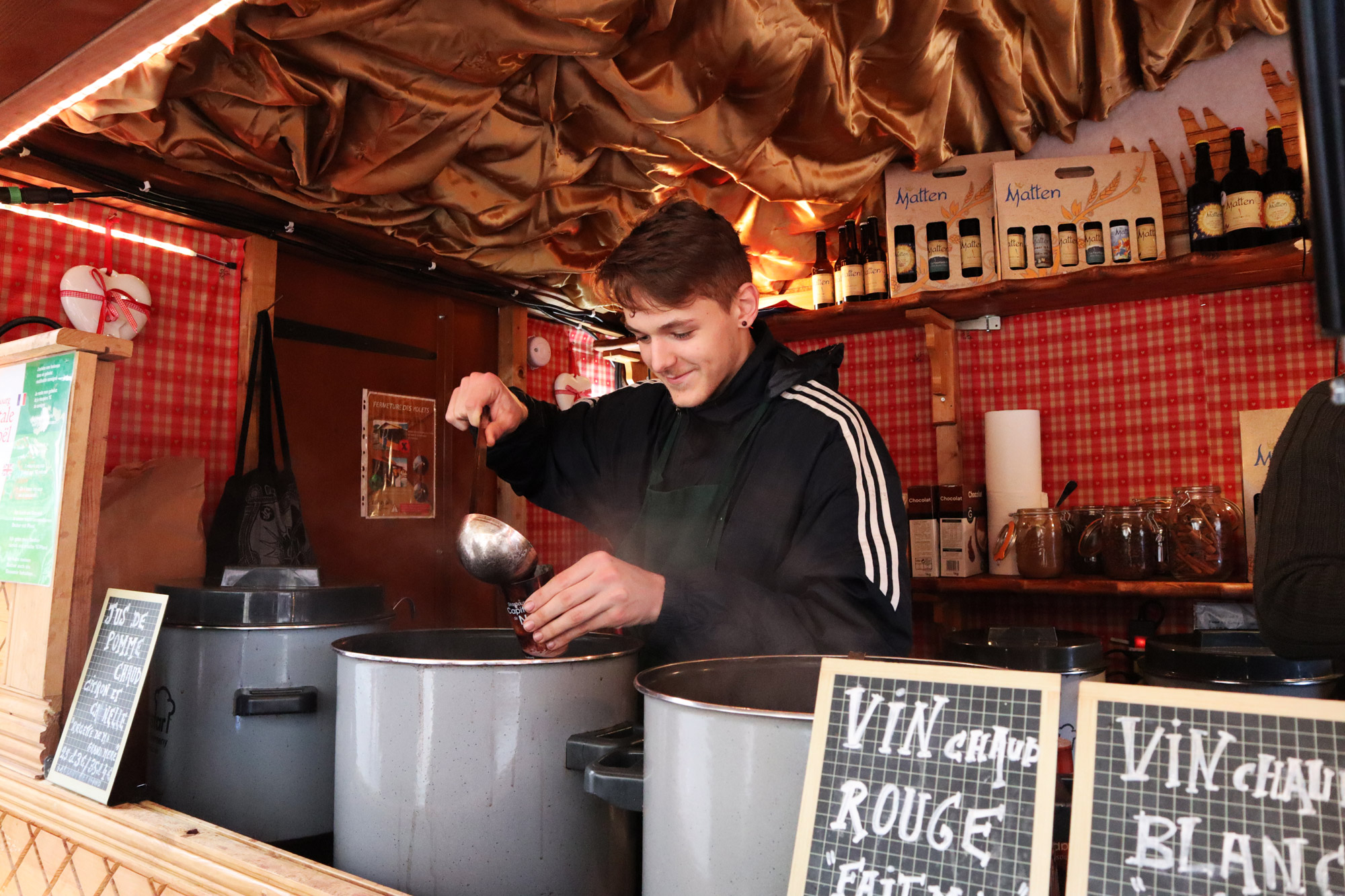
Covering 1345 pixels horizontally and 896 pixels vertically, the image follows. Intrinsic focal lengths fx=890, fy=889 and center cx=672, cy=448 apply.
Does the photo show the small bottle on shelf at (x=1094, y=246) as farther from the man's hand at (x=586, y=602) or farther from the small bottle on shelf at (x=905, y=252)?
the man's hand at (x=586, y=602)

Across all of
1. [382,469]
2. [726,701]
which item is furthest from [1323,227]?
[382,469]

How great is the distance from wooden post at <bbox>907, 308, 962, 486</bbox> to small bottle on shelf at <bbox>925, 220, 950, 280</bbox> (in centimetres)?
15

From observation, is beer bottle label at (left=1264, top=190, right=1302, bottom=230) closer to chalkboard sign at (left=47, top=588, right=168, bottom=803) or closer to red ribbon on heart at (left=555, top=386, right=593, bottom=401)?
red ribbon on heart at (left=555, top=386, right=593, bottom=401)

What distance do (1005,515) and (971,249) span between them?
2.65 feet

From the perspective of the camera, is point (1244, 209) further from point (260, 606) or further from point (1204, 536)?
point (260, 606)

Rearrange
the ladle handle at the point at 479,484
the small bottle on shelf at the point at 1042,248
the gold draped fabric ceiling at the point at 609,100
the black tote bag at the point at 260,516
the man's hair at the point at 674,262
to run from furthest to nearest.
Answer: the ladle handle at the point at 479,484 → the small bottle on shelf at the point at 1042,248 → the black tote bag at the point at 260,516 → the gold draped fabric ceiling at the point at 609,100 → the man's hair at the point at 674,262

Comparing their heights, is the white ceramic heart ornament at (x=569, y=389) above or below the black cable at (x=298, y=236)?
below

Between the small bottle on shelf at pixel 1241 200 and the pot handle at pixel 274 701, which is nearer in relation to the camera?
the pot handle at pixel 274 701

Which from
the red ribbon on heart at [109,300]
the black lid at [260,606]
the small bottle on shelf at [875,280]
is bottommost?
the black lid at [260,606]

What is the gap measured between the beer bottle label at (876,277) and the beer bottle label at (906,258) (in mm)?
62

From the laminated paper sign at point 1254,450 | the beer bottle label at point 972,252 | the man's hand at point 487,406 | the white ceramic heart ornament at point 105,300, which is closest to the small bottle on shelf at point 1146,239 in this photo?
the beer bottle label at point 972,252

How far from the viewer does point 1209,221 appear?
2.41m

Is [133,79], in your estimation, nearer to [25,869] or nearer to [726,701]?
[25,869]

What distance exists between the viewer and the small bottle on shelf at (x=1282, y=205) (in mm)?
2277
